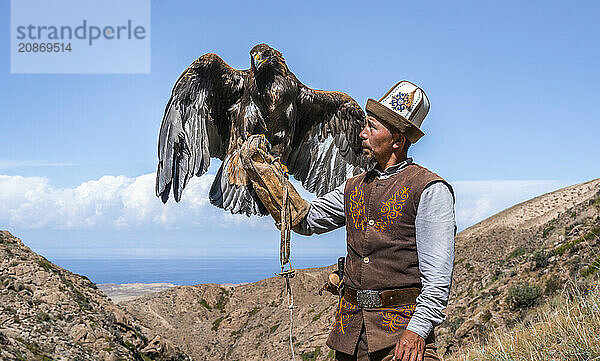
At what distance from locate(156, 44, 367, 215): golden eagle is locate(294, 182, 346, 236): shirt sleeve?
93cm

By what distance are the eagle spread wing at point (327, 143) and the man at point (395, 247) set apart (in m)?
2.17

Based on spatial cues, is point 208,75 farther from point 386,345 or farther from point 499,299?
point 499,299

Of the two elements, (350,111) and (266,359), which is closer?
(350,111)

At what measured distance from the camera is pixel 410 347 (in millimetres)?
2396

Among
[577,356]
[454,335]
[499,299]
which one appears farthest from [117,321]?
[577,356]

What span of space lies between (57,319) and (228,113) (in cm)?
1131

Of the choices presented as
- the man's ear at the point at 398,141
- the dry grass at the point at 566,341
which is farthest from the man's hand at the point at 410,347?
the dry grass at the point at 566,341

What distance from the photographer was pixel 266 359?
29.1m

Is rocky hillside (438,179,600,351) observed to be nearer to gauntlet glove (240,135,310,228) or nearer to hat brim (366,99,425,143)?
gauntlet glove (240,135,310,228)

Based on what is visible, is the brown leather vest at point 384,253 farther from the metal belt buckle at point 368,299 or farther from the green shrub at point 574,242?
the green shrub at point 574,242

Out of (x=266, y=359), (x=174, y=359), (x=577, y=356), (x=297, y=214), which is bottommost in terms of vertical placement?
(x=266, y=359)

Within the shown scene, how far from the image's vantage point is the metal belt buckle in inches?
101

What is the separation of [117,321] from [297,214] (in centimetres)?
1526

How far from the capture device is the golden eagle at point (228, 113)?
170 inches
